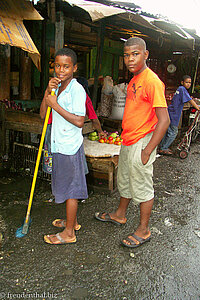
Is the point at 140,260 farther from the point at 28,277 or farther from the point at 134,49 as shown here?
the point at 134,49

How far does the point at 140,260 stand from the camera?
2816 mm

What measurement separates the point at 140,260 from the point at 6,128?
3.44 m

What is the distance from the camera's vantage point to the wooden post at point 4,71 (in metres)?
5.89

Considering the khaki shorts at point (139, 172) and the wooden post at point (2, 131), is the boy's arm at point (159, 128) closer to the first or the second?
the khaki shorts at point (139, 172)

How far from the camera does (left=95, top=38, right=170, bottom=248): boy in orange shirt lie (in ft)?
8.43

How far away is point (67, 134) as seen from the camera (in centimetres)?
266

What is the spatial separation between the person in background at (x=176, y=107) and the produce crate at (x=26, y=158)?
12.2 feet

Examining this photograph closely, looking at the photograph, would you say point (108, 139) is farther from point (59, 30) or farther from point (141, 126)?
point (141, 126)

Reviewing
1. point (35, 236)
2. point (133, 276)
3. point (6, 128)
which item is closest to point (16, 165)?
point (6, 128)

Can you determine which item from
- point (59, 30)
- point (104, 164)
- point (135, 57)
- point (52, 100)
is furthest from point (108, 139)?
point (52, 100)

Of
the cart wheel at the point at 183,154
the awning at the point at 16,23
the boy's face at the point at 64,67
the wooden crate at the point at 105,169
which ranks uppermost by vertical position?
the awning at the point at 16,23

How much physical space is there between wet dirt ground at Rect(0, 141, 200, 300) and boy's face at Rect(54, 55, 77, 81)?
188 centimetres

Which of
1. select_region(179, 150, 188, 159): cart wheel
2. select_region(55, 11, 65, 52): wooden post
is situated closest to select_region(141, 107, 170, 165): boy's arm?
select_region(55, 11, 65, 52): wooden post

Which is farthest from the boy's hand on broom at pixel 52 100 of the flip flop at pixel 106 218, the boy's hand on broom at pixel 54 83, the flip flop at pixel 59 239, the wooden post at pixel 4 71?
the wooden post at pixel 4 71
